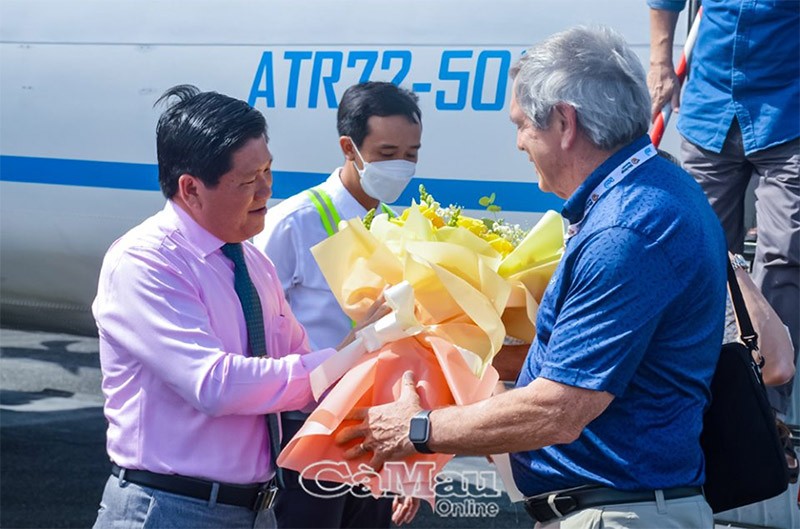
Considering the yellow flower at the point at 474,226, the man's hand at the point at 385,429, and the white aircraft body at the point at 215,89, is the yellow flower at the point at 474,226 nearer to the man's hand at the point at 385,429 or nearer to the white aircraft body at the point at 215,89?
the man's hand at the point at 385,429

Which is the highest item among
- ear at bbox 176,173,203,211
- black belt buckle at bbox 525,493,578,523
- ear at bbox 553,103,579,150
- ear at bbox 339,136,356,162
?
ear at bbox 553,103,579,150

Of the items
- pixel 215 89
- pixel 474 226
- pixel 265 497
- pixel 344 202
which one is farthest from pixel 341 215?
pixel 215 89

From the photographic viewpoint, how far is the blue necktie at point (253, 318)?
282cm

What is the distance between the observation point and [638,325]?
89.7 inches

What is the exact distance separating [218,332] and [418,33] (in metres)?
2.64

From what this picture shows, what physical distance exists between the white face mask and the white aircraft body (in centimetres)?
110

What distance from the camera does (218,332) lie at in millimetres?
2750

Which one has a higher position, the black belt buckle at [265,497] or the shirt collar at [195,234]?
the shirt collar at [195,234]

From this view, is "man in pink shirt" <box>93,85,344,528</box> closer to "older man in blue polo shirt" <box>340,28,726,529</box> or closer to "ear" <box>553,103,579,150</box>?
"older man in blue polo shirt" <box>340,28,726,529</box>

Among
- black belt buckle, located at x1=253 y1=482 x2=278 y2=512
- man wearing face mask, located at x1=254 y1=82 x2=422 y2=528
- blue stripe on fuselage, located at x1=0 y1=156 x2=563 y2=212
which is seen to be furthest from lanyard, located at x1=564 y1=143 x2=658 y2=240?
blue stripe on fuselage, located at x1=0 y1=156 x2=563 y2=212

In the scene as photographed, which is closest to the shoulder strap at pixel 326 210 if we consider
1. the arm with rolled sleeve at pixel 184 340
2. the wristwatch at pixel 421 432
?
the arm with rolled sleeve at pixel 184 340

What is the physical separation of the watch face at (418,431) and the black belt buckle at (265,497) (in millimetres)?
480

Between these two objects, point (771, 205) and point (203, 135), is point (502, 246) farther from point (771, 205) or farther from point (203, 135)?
point (771, 205)

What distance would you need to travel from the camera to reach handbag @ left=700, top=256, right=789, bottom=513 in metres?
2.57
